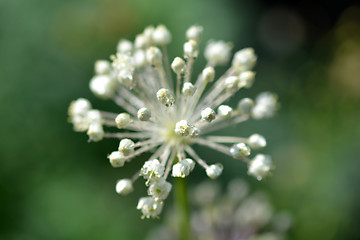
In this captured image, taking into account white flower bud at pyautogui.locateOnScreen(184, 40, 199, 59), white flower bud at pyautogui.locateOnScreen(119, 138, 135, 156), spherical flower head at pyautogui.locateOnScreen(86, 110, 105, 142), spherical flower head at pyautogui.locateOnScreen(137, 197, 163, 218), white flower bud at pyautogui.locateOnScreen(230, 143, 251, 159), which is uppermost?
white flower bud at pyautogui.locateOnScreen(184, 40, 199, 59)

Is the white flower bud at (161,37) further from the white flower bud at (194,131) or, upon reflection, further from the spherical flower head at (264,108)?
the white flower bud at (194,131)

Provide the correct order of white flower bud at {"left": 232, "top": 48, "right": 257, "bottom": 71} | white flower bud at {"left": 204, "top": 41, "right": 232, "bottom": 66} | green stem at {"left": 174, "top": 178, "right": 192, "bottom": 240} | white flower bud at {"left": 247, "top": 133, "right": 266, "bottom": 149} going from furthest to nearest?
white flower bud at {"left": 204, "top": 41, "right": 232, "bottom": 66}, white flower bud at {"left": 232, "top": 48, "right": 257, "bottom": 71}, white flower bud at {"left": 247, "top": 133, "right": 266, "bottom": 149}, green stem at {"left": 174, "top": 178, "right": 192, "bottom": 240}

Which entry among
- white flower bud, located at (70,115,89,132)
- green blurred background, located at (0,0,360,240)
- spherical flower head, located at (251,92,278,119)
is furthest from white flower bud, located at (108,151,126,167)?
green blurred background, located at (0,0,360,240)

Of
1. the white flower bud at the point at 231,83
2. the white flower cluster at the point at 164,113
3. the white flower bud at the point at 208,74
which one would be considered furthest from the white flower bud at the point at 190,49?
the white flower bud at the point at 231,83

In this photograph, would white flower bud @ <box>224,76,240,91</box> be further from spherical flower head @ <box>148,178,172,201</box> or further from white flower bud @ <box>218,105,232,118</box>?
spherical flower head @ <box>148,178,172,201</box>

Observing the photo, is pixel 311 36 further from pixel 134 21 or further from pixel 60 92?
pixel 60 92

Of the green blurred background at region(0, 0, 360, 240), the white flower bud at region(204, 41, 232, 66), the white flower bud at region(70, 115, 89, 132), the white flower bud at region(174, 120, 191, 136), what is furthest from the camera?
the green blurred background at region(0, 0, 360, 240)
